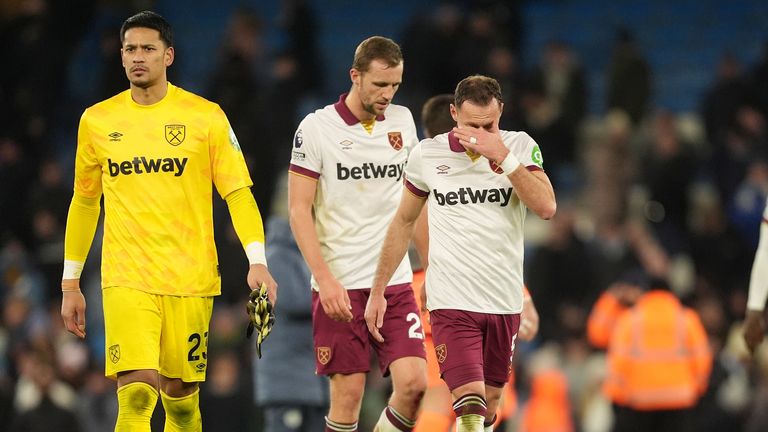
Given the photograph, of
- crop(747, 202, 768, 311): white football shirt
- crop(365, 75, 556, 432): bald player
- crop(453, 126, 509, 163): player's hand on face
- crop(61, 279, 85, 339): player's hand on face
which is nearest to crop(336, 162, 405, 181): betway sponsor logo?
crop(365, 75, 556, 432): bald player

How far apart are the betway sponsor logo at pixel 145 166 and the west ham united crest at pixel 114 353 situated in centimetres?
93

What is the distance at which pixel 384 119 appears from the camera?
9.09 metres

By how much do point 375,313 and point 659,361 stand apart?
6.43 metres

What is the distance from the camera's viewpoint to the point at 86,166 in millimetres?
8211

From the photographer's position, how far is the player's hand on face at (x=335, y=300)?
8547 millimetres

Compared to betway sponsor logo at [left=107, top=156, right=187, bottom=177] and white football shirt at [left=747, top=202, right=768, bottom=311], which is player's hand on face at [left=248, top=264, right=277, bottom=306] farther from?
white football shirt at [left=747, top=202, right=768, bottom=311]

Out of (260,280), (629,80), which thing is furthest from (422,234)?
(629,80)

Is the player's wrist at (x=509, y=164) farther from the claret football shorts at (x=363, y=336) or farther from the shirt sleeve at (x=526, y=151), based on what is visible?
the claret football shorts at (x=363, y=336)

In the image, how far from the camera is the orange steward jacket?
14.4m

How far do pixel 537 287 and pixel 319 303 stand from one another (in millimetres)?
8224

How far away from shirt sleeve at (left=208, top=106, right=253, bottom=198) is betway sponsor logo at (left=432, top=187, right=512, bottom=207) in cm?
114

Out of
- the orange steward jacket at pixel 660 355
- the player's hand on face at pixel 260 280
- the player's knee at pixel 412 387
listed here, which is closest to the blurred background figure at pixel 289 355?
the player's knee at pixel 412 387

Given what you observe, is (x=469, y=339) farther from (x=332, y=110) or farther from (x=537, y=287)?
(x=537, y=287)

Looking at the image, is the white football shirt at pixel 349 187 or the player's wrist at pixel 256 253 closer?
the player's wrist at pixel 256 253
